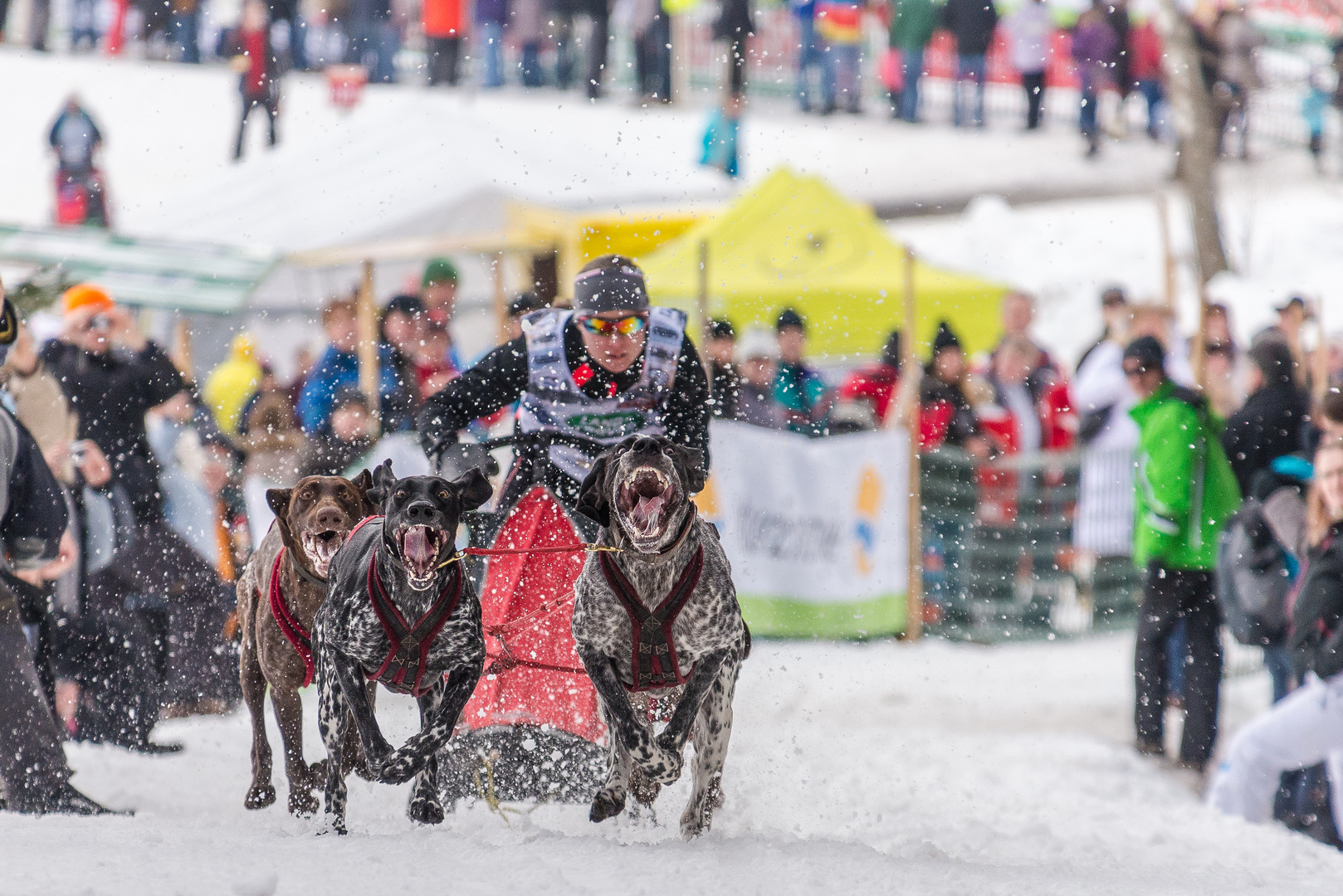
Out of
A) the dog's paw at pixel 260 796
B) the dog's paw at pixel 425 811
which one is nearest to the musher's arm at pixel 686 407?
the dog's paw at pixel 425 811

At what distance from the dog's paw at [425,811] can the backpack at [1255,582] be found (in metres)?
3.65

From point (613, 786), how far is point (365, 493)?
3.52ft

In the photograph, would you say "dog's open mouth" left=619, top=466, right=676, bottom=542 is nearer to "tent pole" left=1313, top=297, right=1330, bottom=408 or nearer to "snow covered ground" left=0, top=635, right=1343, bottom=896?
"snow covered ground" left=0, top=635, right=1343, bottom=896

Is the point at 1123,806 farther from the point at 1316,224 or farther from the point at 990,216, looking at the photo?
the point at 1316,224

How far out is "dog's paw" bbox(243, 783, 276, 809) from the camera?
5035 mm

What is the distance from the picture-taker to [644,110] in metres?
21.3

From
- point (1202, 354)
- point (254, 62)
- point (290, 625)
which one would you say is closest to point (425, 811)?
point (290, 625)

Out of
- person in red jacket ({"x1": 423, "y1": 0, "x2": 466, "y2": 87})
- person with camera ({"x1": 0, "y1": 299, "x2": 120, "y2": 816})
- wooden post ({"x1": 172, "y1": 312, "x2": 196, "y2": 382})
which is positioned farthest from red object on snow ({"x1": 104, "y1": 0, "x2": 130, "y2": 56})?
Result: person with camera ({"x1": 0, "y1": 299, "x2": 120, "y2": 816})

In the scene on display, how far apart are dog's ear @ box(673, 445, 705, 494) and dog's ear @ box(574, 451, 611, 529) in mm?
173

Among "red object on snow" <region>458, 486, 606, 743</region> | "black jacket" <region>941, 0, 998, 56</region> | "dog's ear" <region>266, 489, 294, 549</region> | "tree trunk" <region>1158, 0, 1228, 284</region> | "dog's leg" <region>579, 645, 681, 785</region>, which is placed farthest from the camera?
"black jacket" <region>941, 0, 998, 56</region>

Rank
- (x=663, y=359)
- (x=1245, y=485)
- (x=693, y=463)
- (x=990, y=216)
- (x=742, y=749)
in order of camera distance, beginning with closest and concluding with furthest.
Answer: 1. (x=693, y=463)
2. (x=663, y=359)
3. (x=742, y=749)
4. (x=1245, y=485)
5. (x=990, y=216)

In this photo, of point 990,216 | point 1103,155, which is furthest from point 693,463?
point 1103,155

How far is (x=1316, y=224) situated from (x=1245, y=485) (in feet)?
44.1

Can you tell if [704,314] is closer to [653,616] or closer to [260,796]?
[260,796]
